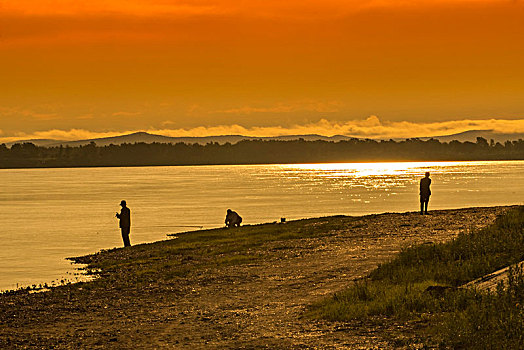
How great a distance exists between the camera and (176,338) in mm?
14789

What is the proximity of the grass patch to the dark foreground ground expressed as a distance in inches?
32.4

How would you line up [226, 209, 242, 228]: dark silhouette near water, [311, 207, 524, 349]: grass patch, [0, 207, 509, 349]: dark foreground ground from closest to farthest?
[311, 207, 524, 349]: grass patch, [0, 207, 509, 349]: dark foreground ground, [226, 209, 242, 228]: dark silhouette near water

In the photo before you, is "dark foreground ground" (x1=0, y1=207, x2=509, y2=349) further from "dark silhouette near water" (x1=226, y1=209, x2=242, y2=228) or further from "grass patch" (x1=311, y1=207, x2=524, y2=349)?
"dark silhouette near water" (x1=226, y1=209, x2=242, y2=228)

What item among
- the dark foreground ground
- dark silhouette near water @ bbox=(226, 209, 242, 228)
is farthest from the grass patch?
dark silhouette near water @ bbox=(226, 209, 242, 228)

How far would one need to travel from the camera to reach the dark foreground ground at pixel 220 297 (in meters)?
14.5

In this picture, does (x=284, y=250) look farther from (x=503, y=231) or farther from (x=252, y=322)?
(x=252, y=322)

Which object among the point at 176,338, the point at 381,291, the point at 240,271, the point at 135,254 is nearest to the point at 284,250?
the point at 240,271

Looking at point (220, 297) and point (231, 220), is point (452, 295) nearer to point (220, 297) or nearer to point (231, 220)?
point (220, 297)

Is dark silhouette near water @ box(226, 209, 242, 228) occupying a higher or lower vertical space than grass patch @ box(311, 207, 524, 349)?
lower

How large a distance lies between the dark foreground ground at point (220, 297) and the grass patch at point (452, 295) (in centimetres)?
82

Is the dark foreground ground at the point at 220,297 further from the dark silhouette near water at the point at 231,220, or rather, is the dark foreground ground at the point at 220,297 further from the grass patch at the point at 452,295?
the dark silhouette near water at the point at 231,220

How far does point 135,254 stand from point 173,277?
417 inches

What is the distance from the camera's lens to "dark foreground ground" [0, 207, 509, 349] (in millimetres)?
14531

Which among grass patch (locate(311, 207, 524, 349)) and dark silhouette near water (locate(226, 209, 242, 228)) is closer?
grass patch (locate(311, 207, 524, 349))
